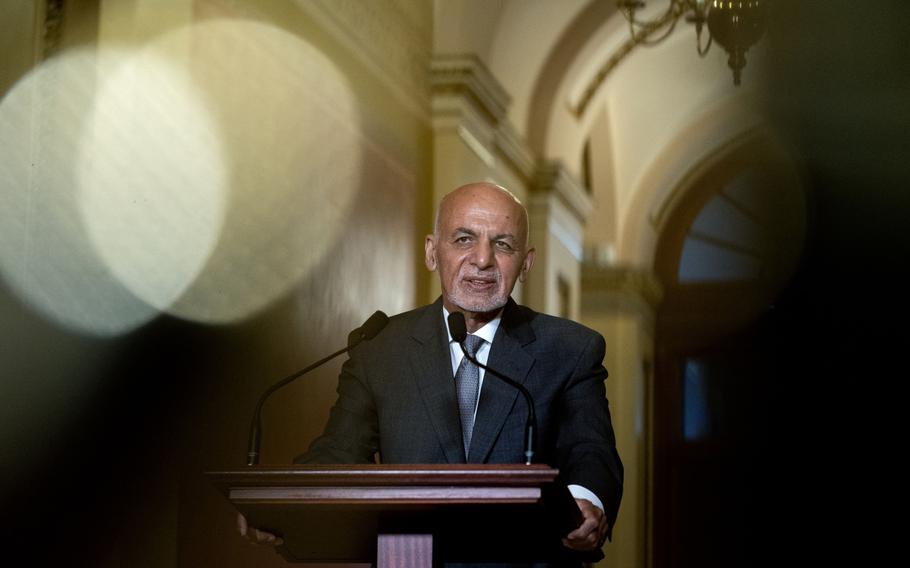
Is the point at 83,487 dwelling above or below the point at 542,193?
below

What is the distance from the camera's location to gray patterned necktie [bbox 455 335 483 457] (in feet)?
9.97

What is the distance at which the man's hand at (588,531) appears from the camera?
8.65 feet

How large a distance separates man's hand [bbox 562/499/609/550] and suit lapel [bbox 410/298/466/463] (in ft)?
1.17

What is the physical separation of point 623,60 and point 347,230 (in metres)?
6.54

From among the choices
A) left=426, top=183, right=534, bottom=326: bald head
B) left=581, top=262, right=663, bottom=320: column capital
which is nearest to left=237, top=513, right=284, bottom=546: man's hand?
left=426, top=183, right=534, bottom=326: bald head

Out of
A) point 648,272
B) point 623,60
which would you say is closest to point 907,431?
point 623,60

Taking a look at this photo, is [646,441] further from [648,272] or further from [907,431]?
[907,431]

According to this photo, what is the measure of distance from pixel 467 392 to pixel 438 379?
2.7 inches

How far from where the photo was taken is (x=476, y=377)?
308cm

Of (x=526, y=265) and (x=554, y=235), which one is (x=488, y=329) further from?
(x=554, y=235)

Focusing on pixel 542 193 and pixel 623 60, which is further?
pixel 623 60

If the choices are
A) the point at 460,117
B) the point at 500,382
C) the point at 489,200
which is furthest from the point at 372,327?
the point at 460,117

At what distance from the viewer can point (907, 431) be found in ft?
36.1

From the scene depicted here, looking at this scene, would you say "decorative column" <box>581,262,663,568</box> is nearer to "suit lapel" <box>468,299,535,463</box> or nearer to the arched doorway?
the arched doorway
